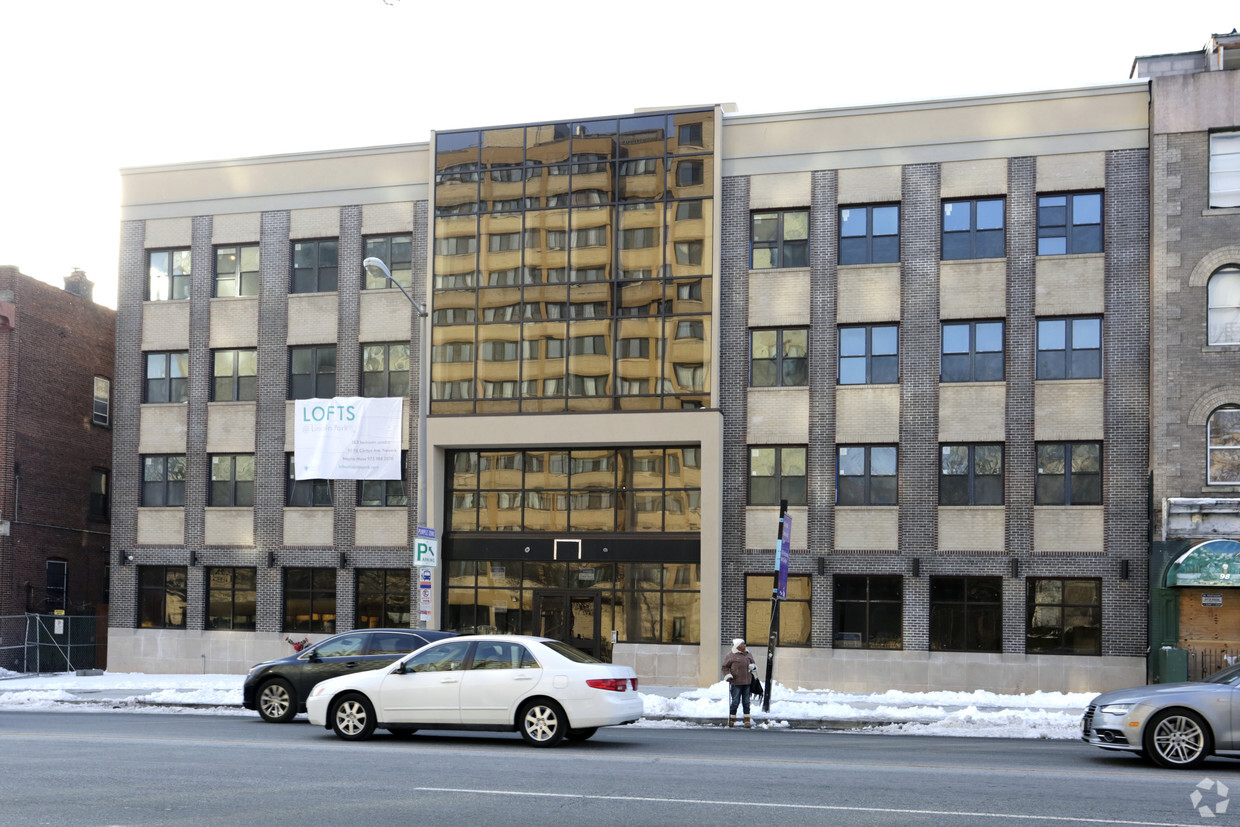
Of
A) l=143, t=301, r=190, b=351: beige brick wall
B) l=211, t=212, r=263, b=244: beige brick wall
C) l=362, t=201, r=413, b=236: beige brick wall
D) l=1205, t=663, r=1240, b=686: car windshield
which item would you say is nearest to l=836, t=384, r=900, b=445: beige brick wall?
l=362, t=201, r=413, b=236: beige brick wall

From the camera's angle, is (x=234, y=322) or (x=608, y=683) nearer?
(x=608, y=683)

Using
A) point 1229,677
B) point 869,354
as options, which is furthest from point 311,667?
point 869,354

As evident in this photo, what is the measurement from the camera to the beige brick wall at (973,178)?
1243 inches

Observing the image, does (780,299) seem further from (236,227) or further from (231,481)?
(231,481)

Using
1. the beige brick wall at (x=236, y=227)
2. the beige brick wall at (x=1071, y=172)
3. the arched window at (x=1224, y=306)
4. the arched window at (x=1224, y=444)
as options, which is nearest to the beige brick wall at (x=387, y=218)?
the beige brick wall at (x=236, y=227)

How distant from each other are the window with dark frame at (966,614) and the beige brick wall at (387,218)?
1657 cm

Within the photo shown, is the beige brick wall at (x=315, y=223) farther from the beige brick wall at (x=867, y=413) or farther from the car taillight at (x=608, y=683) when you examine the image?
the car taillight at (x=608, y=683)

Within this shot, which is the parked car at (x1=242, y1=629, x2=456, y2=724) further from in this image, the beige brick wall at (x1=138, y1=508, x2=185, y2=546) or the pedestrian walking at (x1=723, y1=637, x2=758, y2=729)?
the beige brick wall at (x1=138, y1=508, x2=185, y2=546)

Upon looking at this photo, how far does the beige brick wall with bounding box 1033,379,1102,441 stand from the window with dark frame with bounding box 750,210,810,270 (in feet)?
21.7

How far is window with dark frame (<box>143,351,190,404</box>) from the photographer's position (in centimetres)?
3706

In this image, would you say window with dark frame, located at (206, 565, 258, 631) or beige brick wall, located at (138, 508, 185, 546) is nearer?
window with dark frame, located at (206, 565, 258, 631)

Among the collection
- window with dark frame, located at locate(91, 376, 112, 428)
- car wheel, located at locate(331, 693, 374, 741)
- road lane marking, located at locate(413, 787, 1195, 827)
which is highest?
window with dark frame, located at locate(91, 376, 112, 428)

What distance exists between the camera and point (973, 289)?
31.6 m

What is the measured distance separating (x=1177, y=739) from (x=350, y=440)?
24.3 meters
